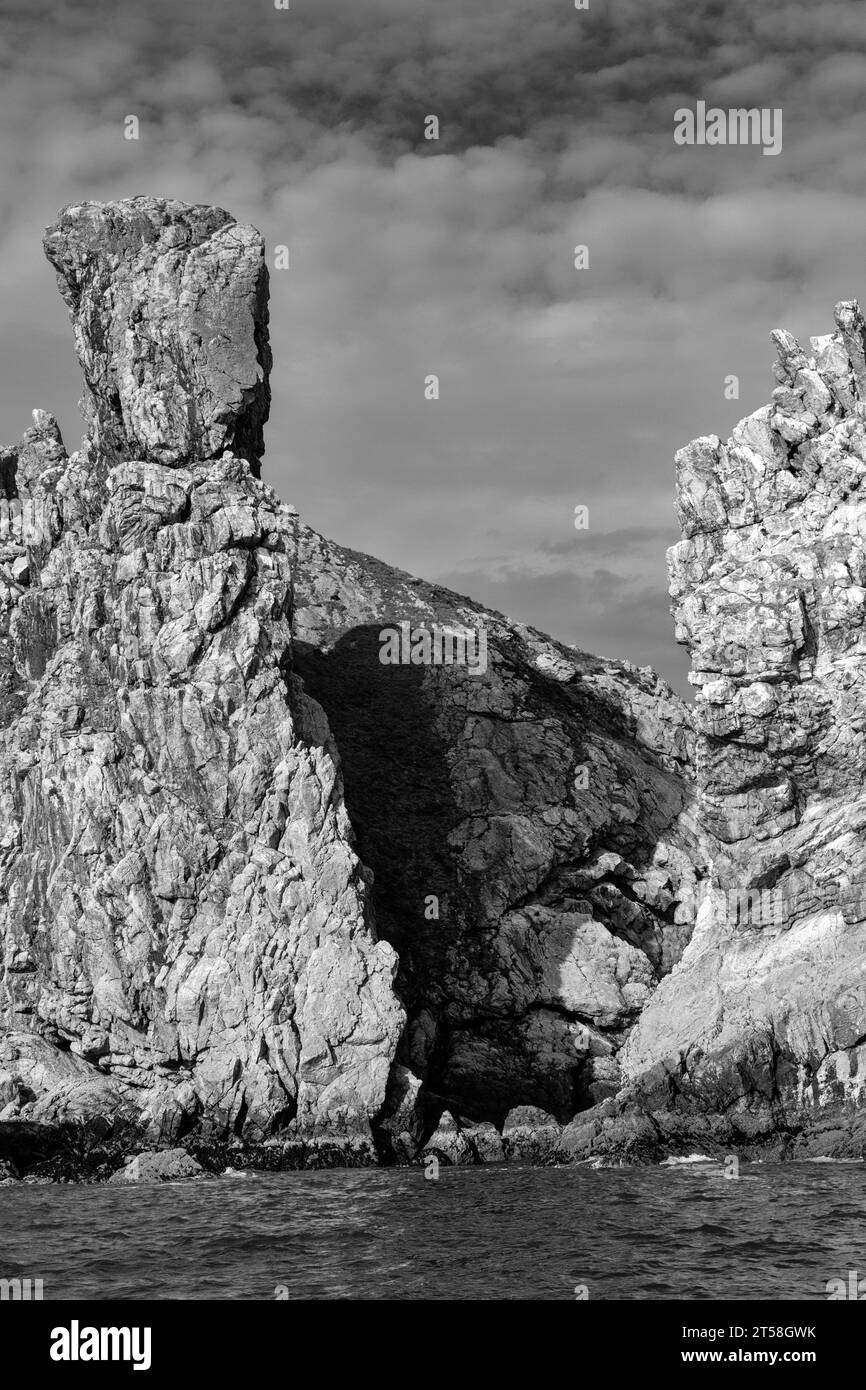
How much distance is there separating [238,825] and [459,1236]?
3085 cm

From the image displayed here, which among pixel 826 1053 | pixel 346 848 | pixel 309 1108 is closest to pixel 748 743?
pixel 826 1053

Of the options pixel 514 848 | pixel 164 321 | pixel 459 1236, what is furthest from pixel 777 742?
pixel 164 321

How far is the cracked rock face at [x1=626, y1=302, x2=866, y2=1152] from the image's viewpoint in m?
56.0

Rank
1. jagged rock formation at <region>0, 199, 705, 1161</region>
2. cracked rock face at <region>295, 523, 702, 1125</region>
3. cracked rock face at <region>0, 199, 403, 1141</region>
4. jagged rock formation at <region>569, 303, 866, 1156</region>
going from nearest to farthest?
jagged rock formation at <region>569, 303, 866, 1156</region>, cracked rock face at <region>0, 199, 403, 1141</region>, jagged rock formation at <region>0, 199, 705, 1161</region>, cracked rock face at <region>295, 523, 702, 1125</region>

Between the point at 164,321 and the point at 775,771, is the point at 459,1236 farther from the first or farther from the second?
the point at 164,321

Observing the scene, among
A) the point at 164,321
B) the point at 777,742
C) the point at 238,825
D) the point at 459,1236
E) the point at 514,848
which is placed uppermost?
the point at 164,321

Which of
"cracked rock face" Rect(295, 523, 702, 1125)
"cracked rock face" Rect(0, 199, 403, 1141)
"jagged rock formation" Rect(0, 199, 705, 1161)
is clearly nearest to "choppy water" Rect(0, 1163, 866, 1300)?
"cracked rock face" Rect(0, 199, 403, 1141)

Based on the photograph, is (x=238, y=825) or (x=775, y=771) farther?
(x=238, y=825)

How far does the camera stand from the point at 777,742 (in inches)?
2432

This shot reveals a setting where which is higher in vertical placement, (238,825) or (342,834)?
(238,825)

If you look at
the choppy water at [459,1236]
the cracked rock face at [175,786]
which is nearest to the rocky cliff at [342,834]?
the cracked rock face at [175,786]

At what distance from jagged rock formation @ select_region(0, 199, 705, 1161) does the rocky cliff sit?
180 mm

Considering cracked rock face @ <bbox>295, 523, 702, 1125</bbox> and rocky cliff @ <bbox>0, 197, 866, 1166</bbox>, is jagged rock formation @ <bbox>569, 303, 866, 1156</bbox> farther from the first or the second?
cracked rock face @ <bbox>295, 523, 702, 1125</bbox>

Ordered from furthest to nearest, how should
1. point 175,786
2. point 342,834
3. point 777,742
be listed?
point 175,786, point 342,834, point 777,742
